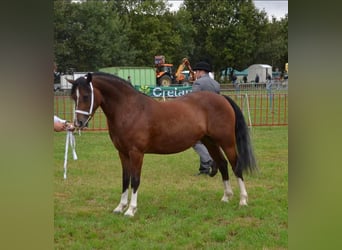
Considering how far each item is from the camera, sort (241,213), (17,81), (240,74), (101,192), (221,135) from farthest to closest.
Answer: (240,74) < (101,192) < (221,135) < (241,213) < (17,81)

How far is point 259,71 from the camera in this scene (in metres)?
34.5

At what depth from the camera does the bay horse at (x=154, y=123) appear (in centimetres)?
425

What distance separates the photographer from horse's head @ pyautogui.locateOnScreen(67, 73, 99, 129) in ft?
13.1

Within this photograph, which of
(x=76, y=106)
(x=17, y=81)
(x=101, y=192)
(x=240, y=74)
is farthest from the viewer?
(x=240, y=74)

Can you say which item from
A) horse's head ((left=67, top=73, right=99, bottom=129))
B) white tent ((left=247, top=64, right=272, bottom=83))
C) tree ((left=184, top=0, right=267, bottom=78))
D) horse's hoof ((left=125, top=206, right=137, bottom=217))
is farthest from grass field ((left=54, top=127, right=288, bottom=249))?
tree ((left=184, top=0, right=267, bottom=78))

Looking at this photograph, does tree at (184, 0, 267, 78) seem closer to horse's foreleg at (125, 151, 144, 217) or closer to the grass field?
the grass field

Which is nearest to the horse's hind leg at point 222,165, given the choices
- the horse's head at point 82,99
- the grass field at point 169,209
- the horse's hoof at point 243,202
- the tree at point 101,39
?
the grass field at point 169,209

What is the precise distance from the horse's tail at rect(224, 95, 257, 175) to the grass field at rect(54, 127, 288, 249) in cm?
44

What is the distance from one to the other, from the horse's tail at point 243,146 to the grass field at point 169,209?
1.45 ft

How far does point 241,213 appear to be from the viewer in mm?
4398

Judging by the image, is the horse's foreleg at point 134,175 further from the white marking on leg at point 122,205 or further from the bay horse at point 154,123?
the white marking on leg at point 122,205

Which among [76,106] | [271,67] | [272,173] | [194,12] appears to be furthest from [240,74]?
[76,106]

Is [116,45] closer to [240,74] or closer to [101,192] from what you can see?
[240,74]

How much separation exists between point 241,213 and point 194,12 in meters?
38.0
